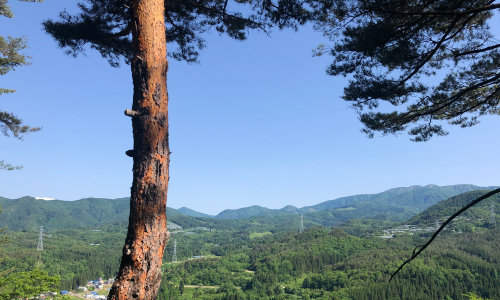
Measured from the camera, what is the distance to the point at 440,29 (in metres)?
4.18

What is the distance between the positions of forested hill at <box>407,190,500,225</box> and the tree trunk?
82057mm

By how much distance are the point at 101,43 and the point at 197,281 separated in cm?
5352

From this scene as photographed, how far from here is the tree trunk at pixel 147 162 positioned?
1957 millimetres

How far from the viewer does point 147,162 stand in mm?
2168

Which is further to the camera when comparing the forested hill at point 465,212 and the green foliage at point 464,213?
the forested hill at point 465,212

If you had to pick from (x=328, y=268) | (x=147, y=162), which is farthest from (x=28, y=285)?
(x=328, y=268)

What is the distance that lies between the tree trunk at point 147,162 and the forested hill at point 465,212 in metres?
82.1

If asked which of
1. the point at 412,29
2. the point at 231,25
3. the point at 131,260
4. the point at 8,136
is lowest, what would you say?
the point at 131,260

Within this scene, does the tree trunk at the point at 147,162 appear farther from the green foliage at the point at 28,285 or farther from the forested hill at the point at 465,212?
the forested hill at the point at 465,212

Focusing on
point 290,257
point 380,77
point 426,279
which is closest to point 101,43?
point 380,77

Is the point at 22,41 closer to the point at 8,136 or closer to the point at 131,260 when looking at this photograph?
the point at 8,136

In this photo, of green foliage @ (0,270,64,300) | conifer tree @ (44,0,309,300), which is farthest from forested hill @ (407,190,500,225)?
conifer tree @ (44,0,309,300)

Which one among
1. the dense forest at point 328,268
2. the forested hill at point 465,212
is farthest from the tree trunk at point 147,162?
the forested hill at point 465,212

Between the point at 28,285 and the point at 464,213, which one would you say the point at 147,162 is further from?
the point at 464,213
